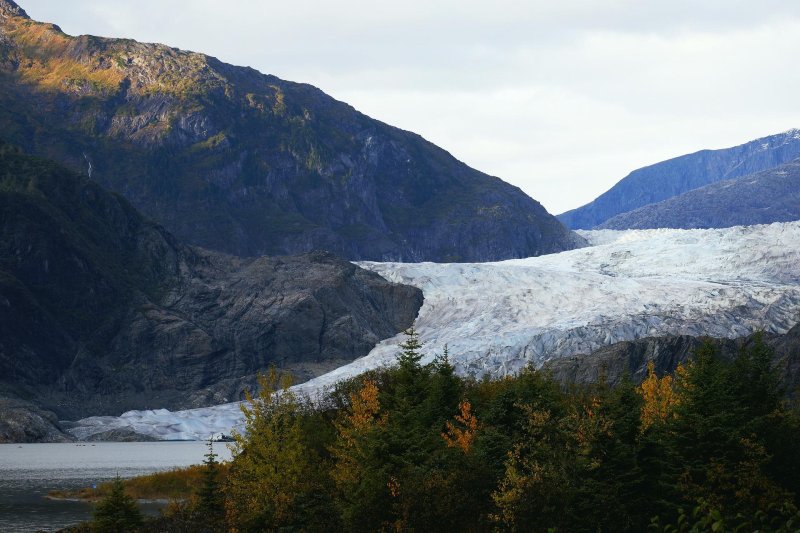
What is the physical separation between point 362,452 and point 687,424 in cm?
1463

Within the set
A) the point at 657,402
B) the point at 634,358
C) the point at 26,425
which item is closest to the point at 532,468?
the point at 657,402

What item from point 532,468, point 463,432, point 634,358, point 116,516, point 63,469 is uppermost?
point 634,358

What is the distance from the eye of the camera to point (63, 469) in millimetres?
112938

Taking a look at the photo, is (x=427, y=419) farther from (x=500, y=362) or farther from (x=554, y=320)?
(x=554, y=320)

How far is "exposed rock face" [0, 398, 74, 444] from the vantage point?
172000 mm

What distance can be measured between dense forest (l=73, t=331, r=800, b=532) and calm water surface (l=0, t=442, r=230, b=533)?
681 inches

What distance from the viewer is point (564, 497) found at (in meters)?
42.9

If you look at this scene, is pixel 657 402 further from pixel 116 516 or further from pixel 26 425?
pixel 26 425

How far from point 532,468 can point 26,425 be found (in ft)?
480

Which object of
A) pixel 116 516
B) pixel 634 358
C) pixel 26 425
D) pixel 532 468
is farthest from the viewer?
pixel 26 425

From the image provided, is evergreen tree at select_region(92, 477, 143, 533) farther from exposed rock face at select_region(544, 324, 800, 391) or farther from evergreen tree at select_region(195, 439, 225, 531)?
exposed rock face at select_region(544, 324, 800, 391)

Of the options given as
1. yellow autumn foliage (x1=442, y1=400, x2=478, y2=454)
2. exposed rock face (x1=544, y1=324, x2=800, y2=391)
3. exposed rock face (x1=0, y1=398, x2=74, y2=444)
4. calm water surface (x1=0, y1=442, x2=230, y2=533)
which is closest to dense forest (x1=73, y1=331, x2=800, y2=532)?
yellow autumn foliage (x1=442, y1=400, x2=478, y2=454)

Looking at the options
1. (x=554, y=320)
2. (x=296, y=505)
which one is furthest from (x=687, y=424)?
(x=554, y=320)

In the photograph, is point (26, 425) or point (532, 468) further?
point (26, 425)
